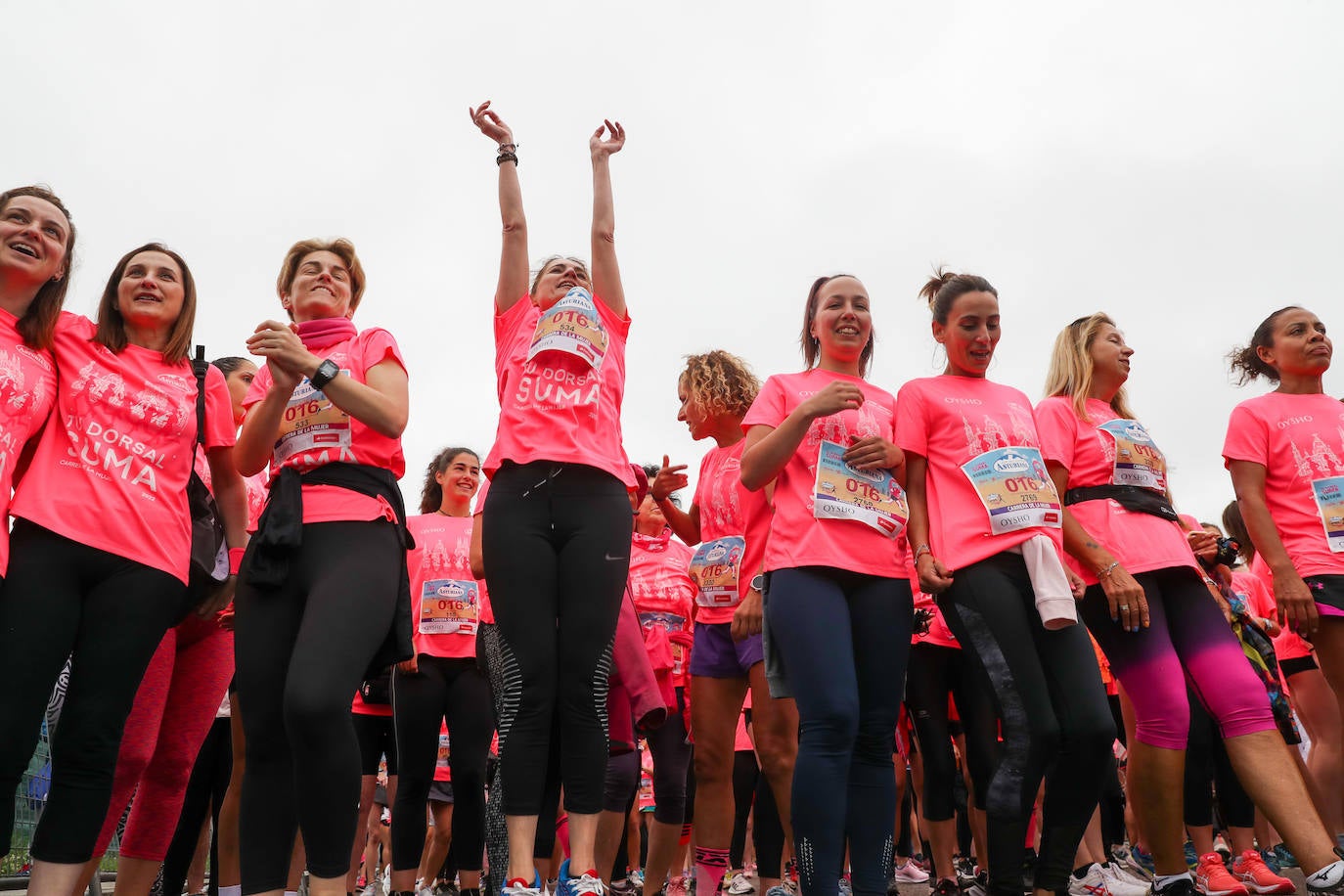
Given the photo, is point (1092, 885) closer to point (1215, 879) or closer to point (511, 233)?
point (1215, 879)

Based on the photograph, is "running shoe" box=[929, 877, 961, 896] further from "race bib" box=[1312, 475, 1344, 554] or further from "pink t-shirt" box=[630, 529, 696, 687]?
"race bib" box=[1312, 475, 1344, 554]

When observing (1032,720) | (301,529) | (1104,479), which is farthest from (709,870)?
(301,529)

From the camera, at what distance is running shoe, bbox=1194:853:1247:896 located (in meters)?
4.21

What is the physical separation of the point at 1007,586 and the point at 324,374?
2413 millimetres

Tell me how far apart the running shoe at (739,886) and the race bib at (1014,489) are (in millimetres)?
4893

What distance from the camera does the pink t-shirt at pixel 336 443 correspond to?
3.40 m

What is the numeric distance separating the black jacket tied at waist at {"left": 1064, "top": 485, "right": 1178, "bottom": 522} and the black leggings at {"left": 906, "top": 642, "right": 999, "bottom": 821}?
1182 millimetres

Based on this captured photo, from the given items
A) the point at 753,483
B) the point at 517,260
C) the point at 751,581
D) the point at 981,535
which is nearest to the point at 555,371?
the point at 517,260

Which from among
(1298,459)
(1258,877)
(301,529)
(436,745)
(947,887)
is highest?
(1298,459)

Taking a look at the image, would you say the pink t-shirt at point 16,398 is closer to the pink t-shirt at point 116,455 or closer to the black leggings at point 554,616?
the pink t-shirt at point 116,455

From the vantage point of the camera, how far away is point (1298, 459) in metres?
4.83

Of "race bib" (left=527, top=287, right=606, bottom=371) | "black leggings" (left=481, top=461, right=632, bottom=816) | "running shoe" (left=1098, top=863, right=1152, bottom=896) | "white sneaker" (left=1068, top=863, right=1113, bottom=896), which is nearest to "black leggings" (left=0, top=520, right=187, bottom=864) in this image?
"black leggings" (left=481, top=461, right=632, bottom=816)

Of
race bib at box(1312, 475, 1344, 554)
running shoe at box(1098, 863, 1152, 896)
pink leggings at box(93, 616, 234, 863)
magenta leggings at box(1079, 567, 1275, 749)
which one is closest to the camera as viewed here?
pink leggings at box(93, 616, 234, 863)

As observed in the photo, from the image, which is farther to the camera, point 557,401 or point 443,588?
point 443,588
